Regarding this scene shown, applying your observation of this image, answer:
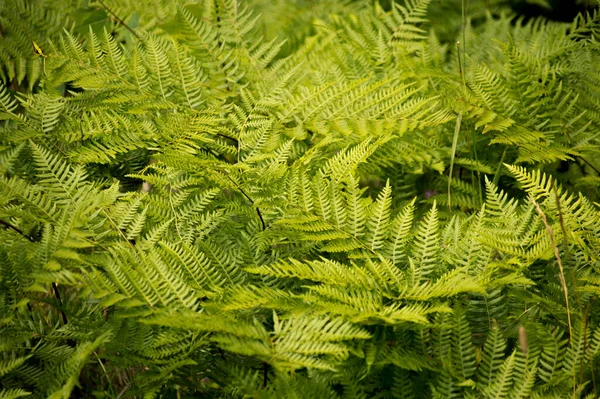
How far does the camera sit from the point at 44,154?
1.57 meters

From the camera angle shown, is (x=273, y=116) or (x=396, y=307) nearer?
(x=396, y=307)

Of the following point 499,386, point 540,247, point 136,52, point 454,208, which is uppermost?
point 136,52

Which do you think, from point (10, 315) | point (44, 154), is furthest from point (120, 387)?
point (44, 154)

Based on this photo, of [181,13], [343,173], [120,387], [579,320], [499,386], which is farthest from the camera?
[181,13]

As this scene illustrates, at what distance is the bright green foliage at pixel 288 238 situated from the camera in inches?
47.1

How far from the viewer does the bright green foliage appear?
3.92ft

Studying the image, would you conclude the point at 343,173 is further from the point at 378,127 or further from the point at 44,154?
the point at 44,154

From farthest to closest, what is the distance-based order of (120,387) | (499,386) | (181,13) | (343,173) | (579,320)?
(181,13)
(120,387)
(343,173)
(579,320)
(499,386)

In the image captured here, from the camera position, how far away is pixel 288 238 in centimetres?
152

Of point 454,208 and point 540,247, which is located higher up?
point 540,247

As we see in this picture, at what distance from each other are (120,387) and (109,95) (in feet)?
3.16

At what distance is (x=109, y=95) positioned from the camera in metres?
1.90

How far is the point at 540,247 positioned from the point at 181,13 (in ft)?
4.85

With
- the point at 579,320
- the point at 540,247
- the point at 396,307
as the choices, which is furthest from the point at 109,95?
the point at 579,320
